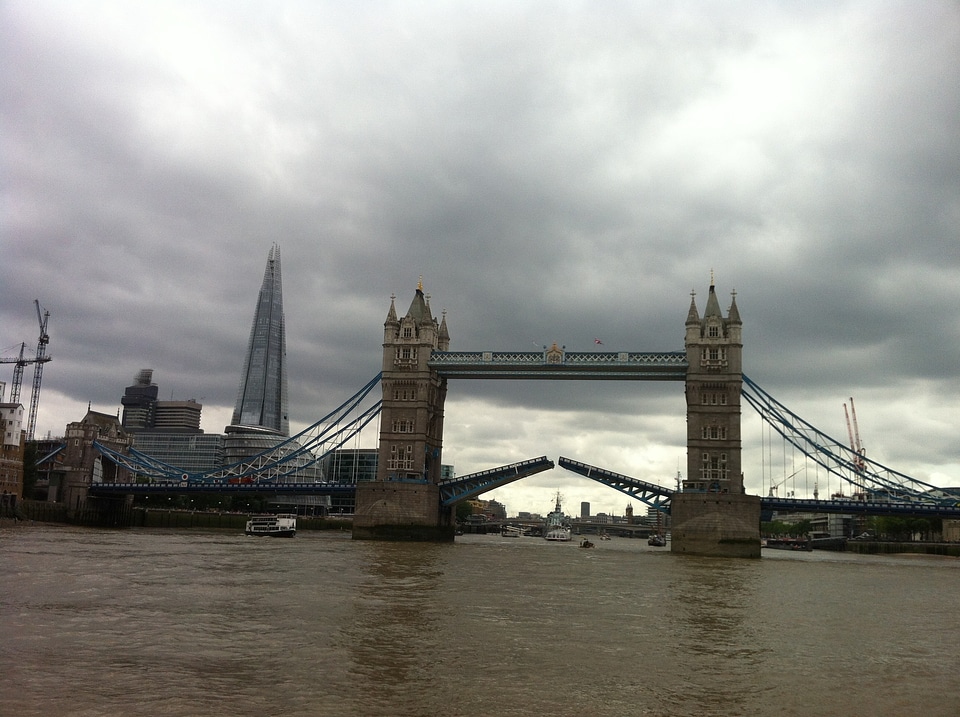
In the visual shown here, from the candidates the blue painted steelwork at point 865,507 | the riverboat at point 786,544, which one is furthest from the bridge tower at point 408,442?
the riverboat at point 786,544

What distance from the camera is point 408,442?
7888cm

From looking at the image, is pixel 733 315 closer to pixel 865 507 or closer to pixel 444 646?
pixel 865 507

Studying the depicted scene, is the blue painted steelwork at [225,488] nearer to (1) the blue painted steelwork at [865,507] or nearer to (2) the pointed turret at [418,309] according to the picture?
(2) the pointed turret at [418,309]

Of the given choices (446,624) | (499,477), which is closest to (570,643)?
(446,624)

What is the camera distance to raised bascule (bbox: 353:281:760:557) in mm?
68625

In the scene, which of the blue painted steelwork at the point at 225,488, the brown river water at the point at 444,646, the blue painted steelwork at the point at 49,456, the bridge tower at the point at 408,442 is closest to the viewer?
the brown river water at the point at 444,646

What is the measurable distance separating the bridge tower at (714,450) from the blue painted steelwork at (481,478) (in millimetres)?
16022

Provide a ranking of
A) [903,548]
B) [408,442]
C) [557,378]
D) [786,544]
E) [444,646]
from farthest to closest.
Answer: [786,544] → [903,548] → [408,442] → [557,378] → [444,646]

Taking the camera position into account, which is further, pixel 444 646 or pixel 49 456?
pixel 49 456

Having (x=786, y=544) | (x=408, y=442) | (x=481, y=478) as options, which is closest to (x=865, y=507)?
(x=481, y=478)

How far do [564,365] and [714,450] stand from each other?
1508 cm

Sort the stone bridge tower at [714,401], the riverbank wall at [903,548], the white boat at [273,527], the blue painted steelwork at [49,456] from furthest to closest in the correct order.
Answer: the blue painted steelwork at [49,456] → the riverbank wall at [903,548] → the white boat at [273,527] → the stone bridge tower at [714,401]

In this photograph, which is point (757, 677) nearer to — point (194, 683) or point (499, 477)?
point (194, 683)

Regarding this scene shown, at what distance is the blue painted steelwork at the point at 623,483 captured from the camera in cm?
7612
